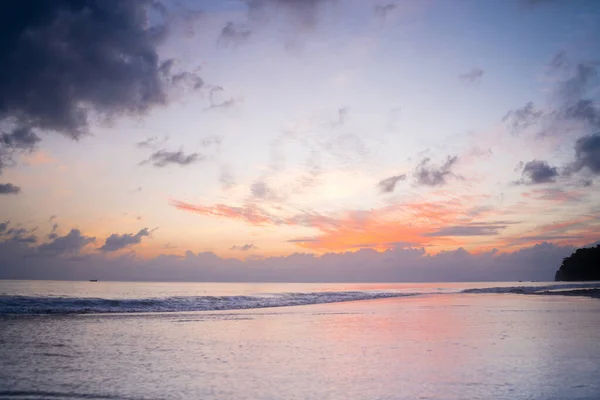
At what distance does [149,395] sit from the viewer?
9.18m

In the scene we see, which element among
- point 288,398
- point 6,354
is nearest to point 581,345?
point 288,398

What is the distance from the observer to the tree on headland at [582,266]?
149 m

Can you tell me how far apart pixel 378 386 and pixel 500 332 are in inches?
449

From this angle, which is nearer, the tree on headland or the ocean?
the ocean

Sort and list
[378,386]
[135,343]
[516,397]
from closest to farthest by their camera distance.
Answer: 1. [516,397]
2. [378,386]
3. [135,343]

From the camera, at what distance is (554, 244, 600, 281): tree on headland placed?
14854 cm

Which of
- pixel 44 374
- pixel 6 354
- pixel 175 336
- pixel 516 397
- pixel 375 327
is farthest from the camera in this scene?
pixel 375 327

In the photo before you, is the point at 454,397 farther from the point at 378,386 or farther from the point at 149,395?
the point at 149,395

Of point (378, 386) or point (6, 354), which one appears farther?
point (6, 354)

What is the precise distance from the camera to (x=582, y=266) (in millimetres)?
154500

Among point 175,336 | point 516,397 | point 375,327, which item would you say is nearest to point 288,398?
point 516,397

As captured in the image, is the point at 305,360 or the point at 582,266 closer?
the point at 305,360

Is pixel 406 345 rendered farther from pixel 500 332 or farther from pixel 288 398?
pixel 288 398

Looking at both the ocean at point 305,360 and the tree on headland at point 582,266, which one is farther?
the tree on headland at point 582,266
